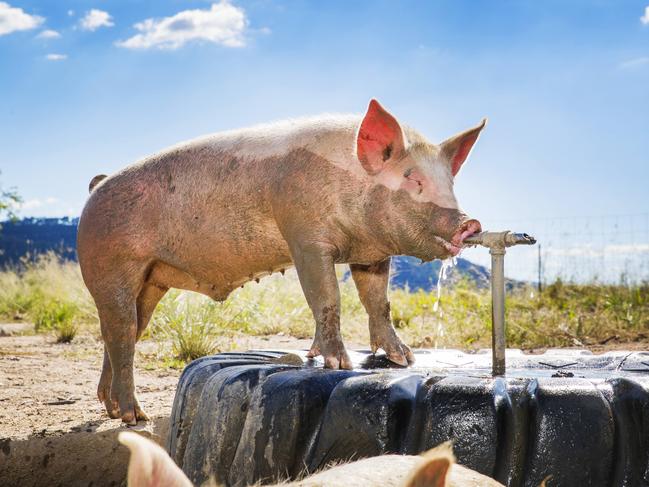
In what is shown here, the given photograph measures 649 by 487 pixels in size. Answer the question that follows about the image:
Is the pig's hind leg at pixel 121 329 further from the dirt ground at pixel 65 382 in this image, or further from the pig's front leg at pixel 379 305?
the pig's front leg at pixel 379 305

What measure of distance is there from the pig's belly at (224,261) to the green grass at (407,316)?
107 inches

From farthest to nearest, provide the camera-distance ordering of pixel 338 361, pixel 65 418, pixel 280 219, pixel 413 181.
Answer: pixel 65 418
pixel 280 219
pixel 413 181
pixel 338 361

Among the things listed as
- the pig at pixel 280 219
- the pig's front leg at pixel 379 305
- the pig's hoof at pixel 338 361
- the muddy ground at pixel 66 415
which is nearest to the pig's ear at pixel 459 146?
the pig at pixel 280 219

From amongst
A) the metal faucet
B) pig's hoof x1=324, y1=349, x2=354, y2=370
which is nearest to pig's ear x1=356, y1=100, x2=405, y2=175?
the metal faucet

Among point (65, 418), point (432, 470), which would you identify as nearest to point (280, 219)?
point (65, 418)

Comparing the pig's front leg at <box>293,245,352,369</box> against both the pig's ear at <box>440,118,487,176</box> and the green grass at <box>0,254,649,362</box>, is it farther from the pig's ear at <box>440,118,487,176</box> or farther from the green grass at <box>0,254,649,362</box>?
the green grass at <box>0,254,649,362</box>

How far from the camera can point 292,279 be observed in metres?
12.3

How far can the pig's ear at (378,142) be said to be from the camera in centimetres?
367

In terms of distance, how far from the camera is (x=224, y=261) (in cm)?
427

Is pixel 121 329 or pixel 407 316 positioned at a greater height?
pixel 121 329

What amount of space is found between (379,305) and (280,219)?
0.73 metres

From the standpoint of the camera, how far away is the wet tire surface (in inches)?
90.3

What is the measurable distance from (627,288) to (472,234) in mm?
7867

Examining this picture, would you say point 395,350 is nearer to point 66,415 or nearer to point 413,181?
point 413,181
